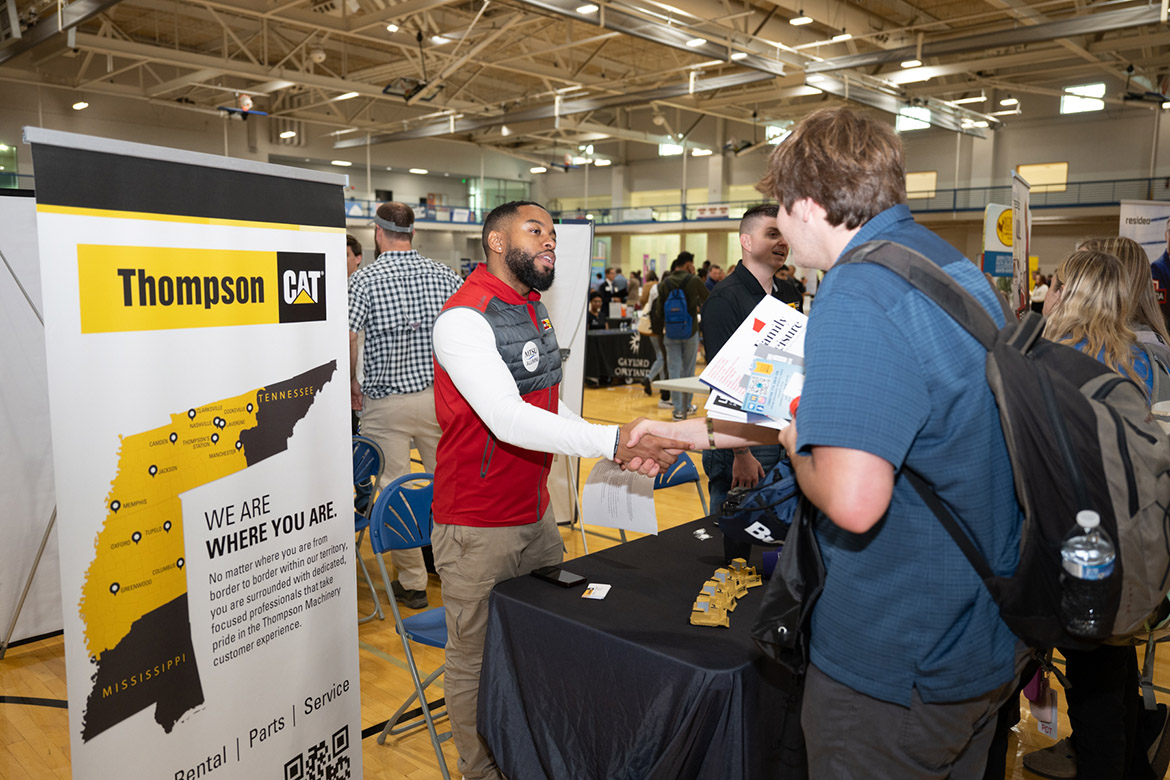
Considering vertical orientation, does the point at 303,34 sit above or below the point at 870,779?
above

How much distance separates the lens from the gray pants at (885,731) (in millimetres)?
1133

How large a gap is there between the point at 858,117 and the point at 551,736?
4.48 feet

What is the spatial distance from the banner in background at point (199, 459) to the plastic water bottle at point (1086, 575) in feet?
4.84

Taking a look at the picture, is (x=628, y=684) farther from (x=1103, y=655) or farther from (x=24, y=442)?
(x=24, y=442)

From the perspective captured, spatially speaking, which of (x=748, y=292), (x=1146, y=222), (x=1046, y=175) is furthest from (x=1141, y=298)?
(x=1046, y=175)

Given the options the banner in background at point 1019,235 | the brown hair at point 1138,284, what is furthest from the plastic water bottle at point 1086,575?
the banner in background at point 1019,235

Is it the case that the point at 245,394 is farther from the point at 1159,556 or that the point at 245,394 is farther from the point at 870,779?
the point at 1159,556

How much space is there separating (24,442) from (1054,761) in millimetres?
3804

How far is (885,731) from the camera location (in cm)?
114

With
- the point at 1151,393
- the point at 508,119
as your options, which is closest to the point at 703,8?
the point at 508,119

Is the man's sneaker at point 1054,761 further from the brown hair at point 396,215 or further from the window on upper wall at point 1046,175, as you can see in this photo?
the window on upper wall at point 1046,175

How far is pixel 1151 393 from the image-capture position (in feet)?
7.31

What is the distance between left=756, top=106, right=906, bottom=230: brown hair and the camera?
43.6 inches

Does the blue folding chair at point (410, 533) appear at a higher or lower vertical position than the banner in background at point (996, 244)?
lower
